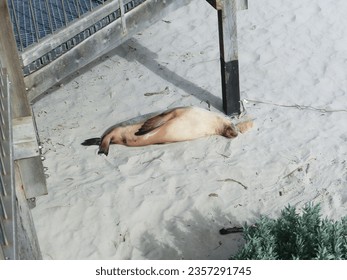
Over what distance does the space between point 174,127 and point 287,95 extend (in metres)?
1.44

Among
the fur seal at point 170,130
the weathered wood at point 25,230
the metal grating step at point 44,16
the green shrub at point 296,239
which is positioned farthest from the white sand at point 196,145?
the weathered wood at point 25,230

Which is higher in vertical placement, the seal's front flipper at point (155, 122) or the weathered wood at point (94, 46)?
the weathered wood at point (94, 46)

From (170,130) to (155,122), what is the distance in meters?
0.22

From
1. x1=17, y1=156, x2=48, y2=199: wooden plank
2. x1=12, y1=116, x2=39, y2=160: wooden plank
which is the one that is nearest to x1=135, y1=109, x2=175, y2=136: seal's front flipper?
x1=17, y1=156, x2=48, y2=199: wooden plank

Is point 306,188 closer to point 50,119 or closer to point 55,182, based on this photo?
point 55,182

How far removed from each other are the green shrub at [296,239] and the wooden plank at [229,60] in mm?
2558

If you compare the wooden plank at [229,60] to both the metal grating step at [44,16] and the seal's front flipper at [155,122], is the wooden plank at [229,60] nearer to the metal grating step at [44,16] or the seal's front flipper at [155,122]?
the seal's front flipper at [155,122]

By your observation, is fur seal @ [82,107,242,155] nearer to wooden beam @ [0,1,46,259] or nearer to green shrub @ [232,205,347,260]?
green shrub @ [232,205,347,260]

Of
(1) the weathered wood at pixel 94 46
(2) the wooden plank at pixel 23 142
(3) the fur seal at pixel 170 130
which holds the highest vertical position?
(2) the wooden plank at pixel 23 142

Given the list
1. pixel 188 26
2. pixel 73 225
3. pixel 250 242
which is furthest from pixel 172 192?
pixel 188 26

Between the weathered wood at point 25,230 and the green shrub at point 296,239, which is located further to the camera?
the green shrub at point 296,239

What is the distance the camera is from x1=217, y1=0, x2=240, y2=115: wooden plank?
879 centimetres

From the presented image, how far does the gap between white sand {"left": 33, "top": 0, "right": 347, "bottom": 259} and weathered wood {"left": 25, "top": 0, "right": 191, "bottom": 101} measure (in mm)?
789

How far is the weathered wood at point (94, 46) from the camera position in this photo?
319 inches
